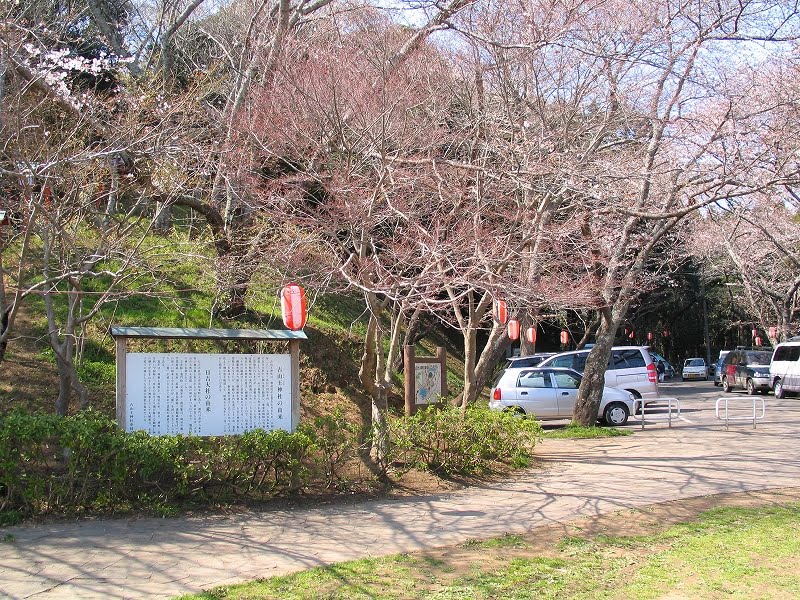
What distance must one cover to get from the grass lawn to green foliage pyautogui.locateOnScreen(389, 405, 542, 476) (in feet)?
8.77

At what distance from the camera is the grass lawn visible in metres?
5.07

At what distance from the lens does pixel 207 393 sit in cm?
805

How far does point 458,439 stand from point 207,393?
3321 mm

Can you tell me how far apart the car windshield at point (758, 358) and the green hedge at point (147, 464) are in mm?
24510

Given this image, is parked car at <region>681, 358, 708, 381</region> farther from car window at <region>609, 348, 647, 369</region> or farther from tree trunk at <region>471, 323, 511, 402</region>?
tree trunk at <region>471, 323, 511, 402</region>

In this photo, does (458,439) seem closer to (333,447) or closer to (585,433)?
A: (333,447)

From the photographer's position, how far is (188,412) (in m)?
7.93

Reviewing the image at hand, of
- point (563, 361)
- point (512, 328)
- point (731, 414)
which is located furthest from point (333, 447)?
point (731, 414)

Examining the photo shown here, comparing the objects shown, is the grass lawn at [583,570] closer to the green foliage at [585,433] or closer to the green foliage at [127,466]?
the green foliage at [127,466]

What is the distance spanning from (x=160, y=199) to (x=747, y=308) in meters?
36.2

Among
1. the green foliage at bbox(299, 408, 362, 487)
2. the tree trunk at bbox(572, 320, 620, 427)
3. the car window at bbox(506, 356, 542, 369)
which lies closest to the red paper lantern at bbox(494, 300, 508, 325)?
the tree trunk at bbox(572, 320, 620, 427)

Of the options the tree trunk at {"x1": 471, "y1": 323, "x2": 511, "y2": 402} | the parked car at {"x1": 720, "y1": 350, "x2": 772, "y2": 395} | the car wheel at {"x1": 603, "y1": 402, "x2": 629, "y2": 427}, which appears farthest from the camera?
the parked car at {"x1": 720, "y1": 350, "x2": 772, "y2": 395}

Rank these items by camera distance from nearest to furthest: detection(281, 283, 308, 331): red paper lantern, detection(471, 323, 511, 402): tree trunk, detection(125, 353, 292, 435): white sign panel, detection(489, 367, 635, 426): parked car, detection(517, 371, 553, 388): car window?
detection(125, 353, 292, 435): white sign panel → detection(281, 283, 308, 331): red paper lantern → detection(471, 323, 511, 402): tree trunk → detection(489, 367, 635, 426): parked car → detection(517, 371, 553, 388): car window

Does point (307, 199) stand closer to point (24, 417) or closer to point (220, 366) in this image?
point (220, 366)
